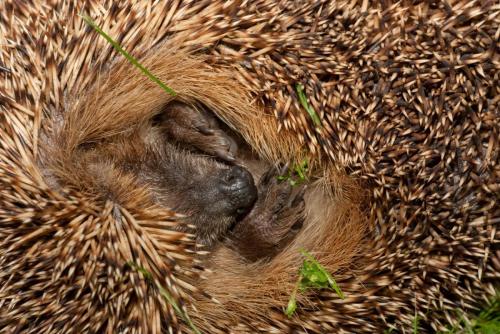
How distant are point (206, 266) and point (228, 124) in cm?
78

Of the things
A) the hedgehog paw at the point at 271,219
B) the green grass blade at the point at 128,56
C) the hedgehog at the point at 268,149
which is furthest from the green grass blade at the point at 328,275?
the green grass blade at the point at 128,56

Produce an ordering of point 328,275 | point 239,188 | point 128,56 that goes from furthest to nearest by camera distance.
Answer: point 239,188, point 328,275, point 128,56

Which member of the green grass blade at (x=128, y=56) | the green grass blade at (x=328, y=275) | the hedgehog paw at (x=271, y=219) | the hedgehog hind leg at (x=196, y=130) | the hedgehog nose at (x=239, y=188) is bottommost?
the green grass blade at (x=328, y=275)

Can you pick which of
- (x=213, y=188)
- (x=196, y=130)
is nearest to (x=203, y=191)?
(x=213, y=188)

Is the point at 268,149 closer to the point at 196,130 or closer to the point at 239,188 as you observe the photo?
the point at 239,188

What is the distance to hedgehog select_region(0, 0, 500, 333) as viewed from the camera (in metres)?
3.89

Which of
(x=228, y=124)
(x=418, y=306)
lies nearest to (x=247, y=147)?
(x=228, y=124)

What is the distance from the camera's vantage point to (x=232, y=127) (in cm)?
445

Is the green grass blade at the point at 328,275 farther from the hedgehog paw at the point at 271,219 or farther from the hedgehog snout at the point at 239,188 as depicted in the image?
the hedgehog snout at the point at 239,188

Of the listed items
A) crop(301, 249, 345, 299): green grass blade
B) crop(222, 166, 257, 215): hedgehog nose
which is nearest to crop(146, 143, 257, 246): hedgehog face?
crop(222, 166, 257, 215): hedgehog nose

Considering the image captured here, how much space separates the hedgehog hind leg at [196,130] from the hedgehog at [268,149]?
111mm

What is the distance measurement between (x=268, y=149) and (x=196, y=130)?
421 mm

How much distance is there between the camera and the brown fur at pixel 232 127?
420cm

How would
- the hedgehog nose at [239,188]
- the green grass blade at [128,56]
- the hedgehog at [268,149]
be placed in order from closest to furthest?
the hedgehog at [268,149] < the green grass blade at [128,56] < the hedgehog nose at [239,188]
